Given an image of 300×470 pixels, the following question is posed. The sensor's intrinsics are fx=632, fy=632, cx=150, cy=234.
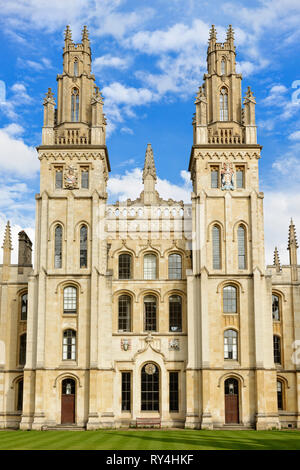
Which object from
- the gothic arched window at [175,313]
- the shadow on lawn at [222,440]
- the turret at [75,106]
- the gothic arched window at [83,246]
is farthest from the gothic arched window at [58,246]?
the shadow on lawn at [222,440]

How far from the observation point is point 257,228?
48.2 meters

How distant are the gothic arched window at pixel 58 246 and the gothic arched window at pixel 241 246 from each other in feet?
45.0

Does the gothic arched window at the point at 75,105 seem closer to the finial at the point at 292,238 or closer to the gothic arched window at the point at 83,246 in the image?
the gothic arched window at the point at 83,246

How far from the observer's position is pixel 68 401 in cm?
4581

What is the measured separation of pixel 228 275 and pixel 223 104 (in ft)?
47.5

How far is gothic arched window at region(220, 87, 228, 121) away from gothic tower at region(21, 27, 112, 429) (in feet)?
32.0

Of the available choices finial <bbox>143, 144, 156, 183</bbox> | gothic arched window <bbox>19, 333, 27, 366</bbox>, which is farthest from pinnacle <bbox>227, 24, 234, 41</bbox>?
gothic arched window <bbox>19, 333, 27, 366</bbox>

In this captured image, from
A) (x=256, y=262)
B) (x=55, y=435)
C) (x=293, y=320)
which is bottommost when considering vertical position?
(x=55, y=435)

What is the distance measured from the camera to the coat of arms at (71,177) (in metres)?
49.5

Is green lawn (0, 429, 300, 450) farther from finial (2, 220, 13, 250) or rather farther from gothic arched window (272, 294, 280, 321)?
finial (2, 220, 13, 250)

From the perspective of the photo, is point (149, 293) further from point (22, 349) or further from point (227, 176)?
point (22, 349)

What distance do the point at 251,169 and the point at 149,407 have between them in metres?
19.8
